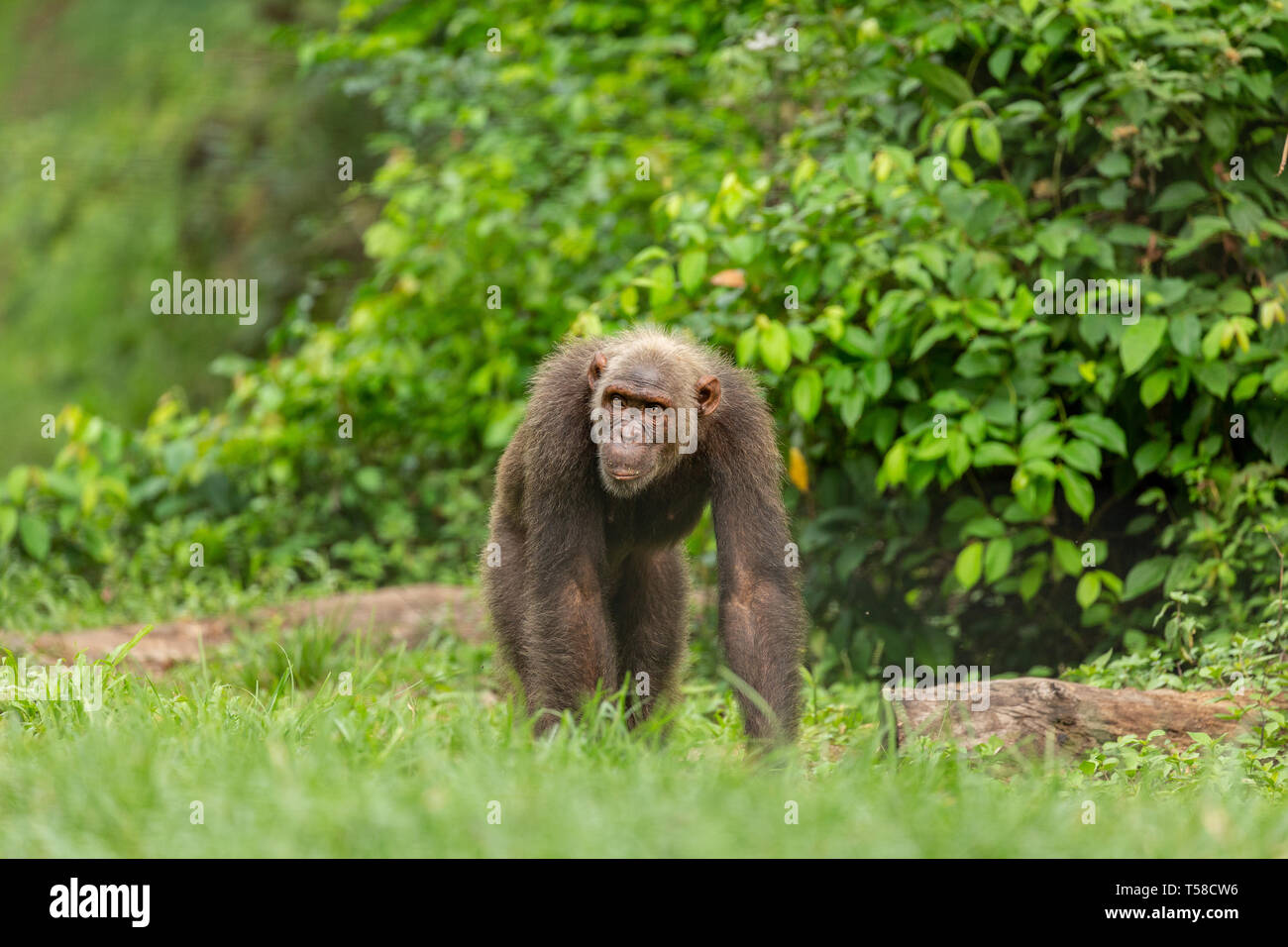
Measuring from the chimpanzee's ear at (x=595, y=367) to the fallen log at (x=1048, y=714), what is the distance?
77.2 inches

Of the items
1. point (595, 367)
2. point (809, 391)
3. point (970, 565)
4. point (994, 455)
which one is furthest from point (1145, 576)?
point (595, 367)

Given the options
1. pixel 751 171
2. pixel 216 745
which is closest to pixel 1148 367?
pixel 751 171

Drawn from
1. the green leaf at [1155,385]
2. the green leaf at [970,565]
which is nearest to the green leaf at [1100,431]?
the green leaf at [1155,385]

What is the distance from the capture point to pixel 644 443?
5.84 metres

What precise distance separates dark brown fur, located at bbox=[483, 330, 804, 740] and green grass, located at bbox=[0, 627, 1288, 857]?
444mm

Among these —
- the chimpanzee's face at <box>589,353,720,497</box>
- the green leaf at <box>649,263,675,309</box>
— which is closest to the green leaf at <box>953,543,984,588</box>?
the chimpanzee's face at <box>589,353,720,497</box>

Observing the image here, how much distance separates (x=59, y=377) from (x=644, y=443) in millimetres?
11403

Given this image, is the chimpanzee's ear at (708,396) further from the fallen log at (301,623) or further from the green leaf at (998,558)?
the fallen log at (301,623)

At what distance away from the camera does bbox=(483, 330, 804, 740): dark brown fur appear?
5727mm

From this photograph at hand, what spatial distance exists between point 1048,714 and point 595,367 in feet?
8.60

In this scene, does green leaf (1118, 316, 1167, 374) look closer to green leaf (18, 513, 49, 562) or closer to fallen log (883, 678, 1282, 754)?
fallen log (883, 678, 1282, 754)

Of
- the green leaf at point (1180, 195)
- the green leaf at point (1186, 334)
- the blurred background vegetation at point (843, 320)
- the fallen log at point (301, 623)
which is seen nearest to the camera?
the green leaf at point (1186, 334)

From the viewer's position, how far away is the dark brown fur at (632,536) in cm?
573

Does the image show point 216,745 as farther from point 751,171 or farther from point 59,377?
point 59,377
